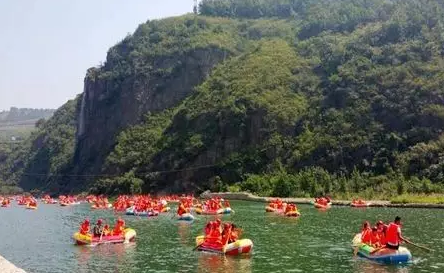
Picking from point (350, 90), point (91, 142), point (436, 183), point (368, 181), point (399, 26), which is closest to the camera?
point (436, 183)

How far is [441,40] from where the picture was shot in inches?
4710

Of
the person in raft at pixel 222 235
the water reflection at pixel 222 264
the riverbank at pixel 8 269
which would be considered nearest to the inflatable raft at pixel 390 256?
the water reflection at pixel 222 264

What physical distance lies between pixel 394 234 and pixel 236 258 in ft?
26.6

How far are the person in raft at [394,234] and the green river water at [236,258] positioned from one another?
1.27m

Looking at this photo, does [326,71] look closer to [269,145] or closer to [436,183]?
[269,145]

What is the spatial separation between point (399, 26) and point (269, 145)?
136ft

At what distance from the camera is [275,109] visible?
124 metres

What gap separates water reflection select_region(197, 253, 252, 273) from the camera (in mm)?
28122

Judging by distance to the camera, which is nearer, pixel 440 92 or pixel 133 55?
pixel 440 92

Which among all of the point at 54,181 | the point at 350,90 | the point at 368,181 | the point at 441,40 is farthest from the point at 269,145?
the point at 54,181

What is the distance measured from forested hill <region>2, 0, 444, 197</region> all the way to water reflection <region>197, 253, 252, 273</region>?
51.6m

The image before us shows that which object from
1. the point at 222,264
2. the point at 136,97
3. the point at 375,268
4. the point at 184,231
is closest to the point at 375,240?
the point at 375,268

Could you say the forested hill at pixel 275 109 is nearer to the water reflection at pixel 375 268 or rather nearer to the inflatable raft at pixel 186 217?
the inflatable raft at pixel 186 217

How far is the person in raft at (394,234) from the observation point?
29.4m
